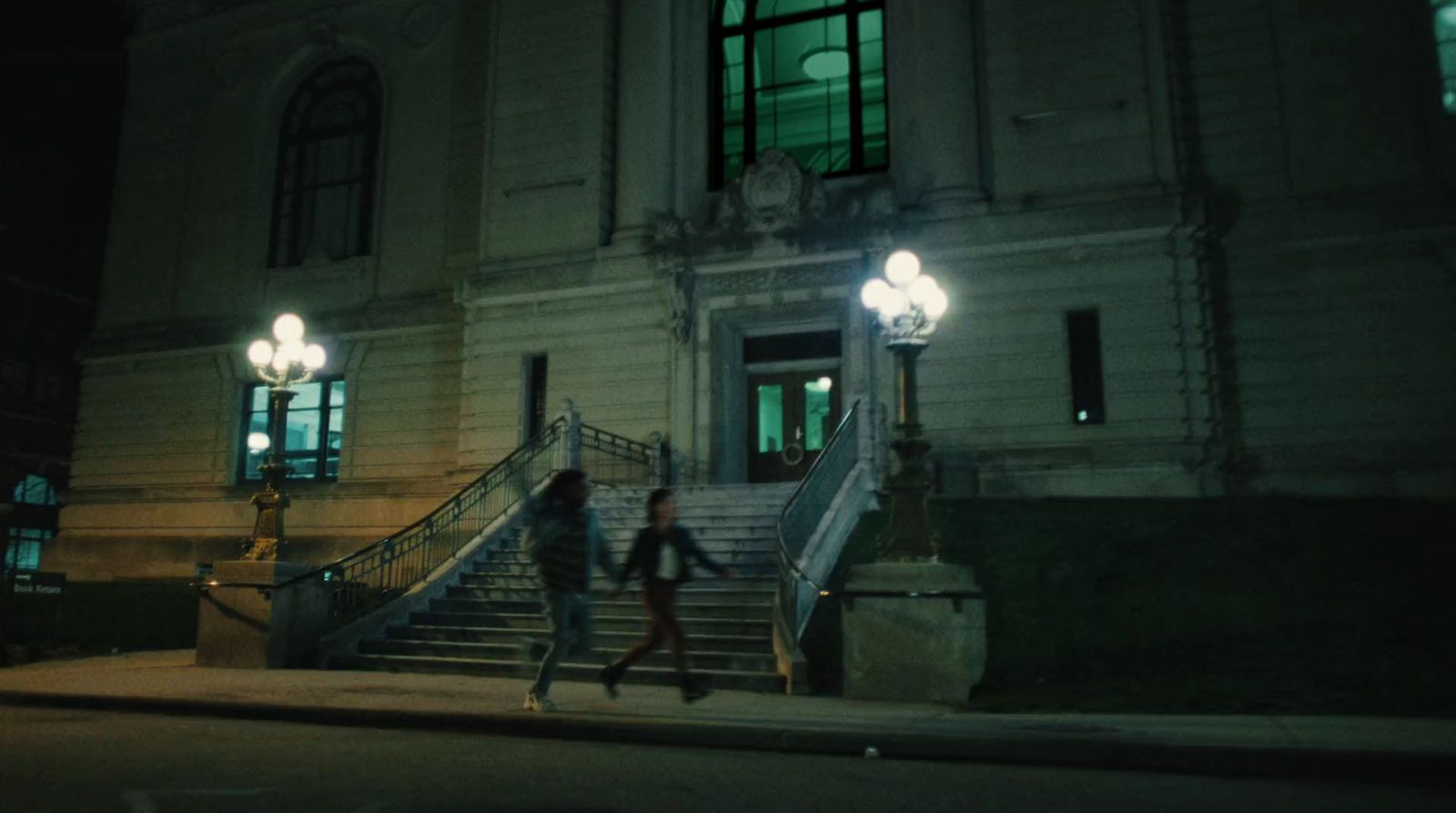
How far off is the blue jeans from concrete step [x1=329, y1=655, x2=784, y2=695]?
8.98 ft

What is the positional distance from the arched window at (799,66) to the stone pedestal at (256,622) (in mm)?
13232

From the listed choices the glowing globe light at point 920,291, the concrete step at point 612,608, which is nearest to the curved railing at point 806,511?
the concrete step at point 612,608

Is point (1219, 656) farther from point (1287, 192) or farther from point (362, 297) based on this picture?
point (362, 297)

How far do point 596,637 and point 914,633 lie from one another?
458 cm

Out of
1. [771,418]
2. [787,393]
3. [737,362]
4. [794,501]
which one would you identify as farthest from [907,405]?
[737,362]

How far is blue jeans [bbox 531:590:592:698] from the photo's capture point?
8.83 m

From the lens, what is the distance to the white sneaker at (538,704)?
8.98m

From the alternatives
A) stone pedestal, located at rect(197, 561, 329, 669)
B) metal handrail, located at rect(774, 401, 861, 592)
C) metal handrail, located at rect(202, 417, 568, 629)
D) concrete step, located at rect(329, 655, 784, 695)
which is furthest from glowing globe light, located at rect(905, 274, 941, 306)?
stone pedestal, located at rect(197, 561, 329, 669)

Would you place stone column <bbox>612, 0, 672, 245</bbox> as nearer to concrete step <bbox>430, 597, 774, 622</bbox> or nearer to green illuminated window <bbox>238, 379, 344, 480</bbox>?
green illuminated window <bbox>238, 379, 344, 480</bbox>

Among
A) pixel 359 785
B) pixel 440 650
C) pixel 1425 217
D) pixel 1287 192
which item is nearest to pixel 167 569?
pixel 440 650

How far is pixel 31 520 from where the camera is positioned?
122 feet

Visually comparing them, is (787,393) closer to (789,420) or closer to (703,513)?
(789,420)

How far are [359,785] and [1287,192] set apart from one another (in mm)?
18508

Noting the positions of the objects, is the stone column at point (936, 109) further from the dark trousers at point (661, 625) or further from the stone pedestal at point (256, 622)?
the dark trousers at point (661, 625)
